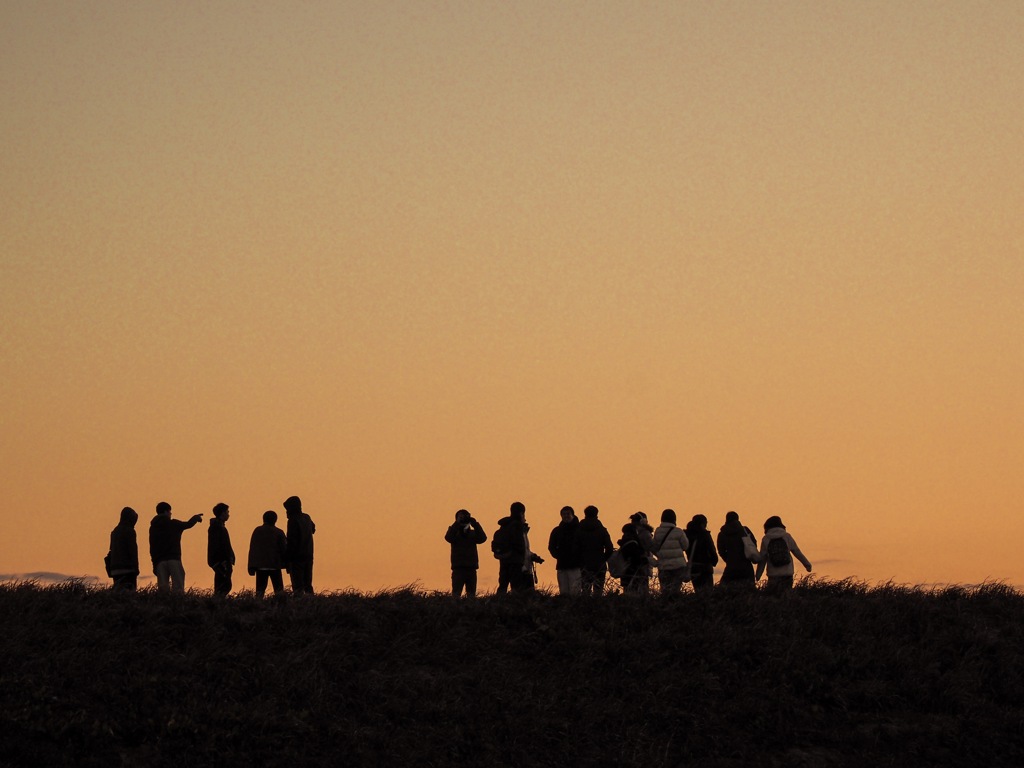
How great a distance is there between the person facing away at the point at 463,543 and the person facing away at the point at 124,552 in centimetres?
558

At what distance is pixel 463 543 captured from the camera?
2497cm

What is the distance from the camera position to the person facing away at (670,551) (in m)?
24.1

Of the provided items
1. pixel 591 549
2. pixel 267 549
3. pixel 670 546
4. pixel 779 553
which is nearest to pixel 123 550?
pixel 267 549


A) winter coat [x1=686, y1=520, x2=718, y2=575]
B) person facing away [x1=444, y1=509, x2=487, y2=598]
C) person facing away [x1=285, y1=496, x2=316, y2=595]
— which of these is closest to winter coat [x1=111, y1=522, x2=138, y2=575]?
person facing away [x1=285, y1=496, x2=316, y2=595]

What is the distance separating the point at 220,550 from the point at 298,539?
1472 mm

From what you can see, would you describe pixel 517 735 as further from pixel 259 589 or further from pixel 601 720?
pixel 259 589

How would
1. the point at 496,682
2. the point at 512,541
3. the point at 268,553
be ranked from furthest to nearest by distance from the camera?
the point at 512,541
the point at 268,553
the point at 496,682

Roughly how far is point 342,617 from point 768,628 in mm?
6835

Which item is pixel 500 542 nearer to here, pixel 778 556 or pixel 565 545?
pixel 565 545

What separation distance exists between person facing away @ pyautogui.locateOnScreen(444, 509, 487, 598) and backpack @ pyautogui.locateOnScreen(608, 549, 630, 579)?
2355mm

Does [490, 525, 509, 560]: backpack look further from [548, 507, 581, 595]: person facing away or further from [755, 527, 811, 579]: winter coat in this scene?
[755, 527, 811, 579]: winter coat

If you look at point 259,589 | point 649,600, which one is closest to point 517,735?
point 649,600

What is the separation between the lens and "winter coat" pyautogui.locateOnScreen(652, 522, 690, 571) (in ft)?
79.2

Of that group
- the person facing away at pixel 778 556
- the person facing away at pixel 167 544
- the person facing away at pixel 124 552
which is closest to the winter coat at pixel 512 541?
the person facing away at pixel 778 556
